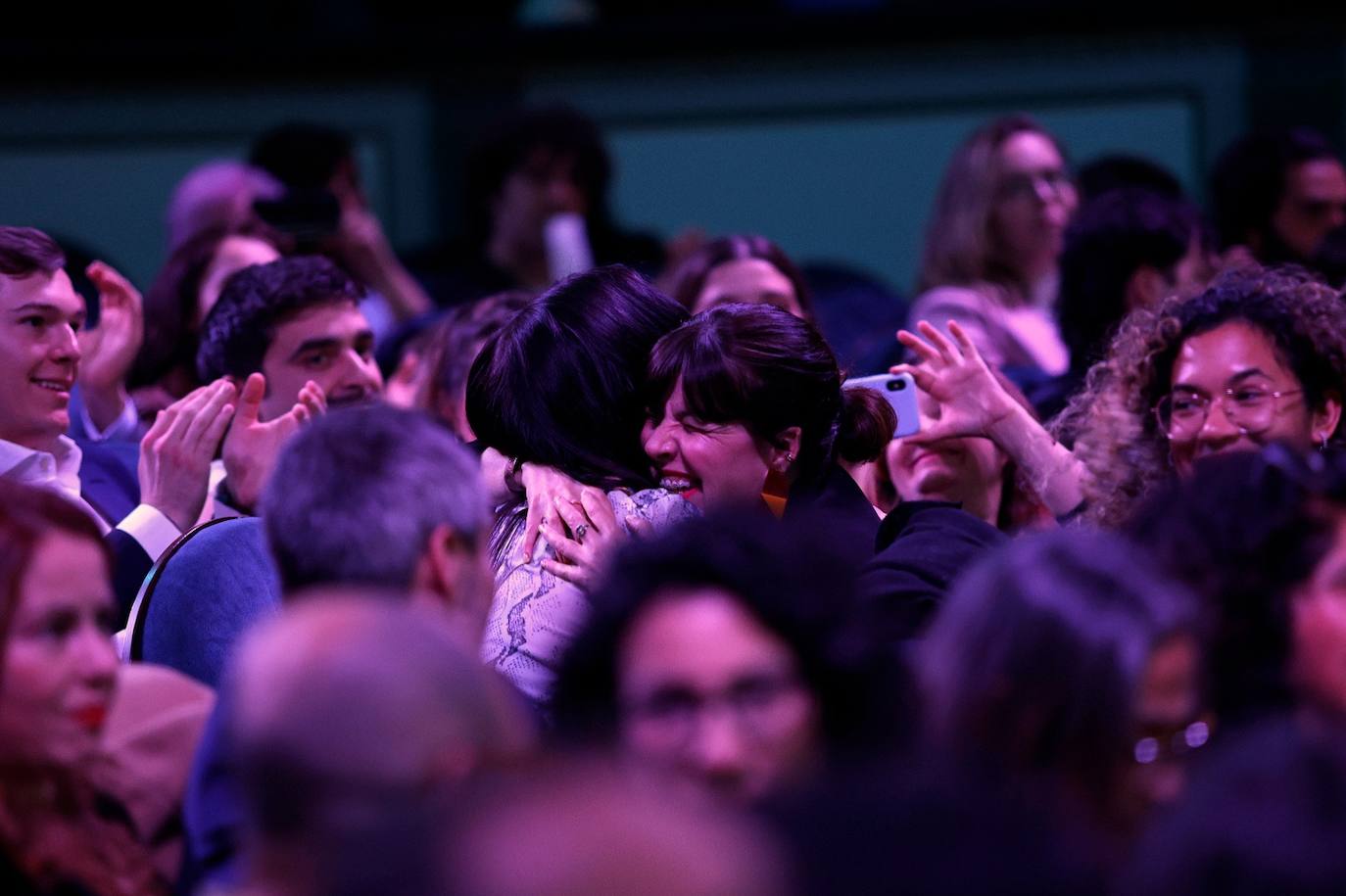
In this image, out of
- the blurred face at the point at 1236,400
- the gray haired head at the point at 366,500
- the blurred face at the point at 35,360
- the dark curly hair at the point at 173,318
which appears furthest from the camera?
the dark curly hair at the point at 173,318

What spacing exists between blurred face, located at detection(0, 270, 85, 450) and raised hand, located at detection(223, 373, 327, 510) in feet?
1.03

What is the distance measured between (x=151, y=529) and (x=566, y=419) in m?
0.84

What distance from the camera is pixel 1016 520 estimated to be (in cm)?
367

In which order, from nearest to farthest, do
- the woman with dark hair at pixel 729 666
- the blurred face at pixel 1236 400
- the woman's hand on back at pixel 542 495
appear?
the woman with dark hair at pixel 729 666
the woman's hand on back at pixel 542 495
the blurred face at pixel 1236 400

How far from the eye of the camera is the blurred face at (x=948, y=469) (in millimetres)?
3533

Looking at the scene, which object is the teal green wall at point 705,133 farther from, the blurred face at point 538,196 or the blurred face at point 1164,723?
the blurred face at point 1164,723

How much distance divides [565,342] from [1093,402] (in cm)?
106

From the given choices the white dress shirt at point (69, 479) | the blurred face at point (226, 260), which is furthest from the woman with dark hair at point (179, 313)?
the white dress shirt at point (69, 479)

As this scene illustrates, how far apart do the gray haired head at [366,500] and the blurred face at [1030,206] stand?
120 inches

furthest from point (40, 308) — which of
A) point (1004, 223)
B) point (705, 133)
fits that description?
point (705, 133)

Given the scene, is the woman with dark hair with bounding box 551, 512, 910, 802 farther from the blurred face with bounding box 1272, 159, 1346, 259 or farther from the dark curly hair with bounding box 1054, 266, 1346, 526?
the blurred face with bounding box 1272, 159, 1346, 259

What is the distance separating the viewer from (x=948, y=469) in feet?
11.6

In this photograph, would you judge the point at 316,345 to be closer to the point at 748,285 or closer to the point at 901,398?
the point at 748,285

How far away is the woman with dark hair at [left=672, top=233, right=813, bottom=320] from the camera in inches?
170
